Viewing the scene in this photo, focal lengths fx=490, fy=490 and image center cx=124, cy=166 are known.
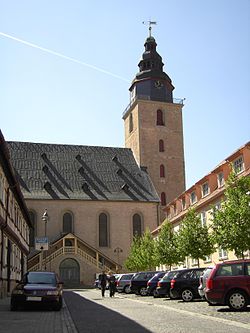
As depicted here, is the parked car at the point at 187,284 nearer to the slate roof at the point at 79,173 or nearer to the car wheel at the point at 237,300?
the car wheel at the point at 237,300

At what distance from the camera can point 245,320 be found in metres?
12.9

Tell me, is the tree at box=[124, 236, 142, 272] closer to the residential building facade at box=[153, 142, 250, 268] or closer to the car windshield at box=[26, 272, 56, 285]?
the residential building facade at box=[153, 142, 250, 268]

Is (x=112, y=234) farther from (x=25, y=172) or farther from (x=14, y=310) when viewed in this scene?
(x=14, y=310)

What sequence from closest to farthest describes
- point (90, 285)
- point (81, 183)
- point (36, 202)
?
point (90, 285), point (36, 202), point (81, 183)

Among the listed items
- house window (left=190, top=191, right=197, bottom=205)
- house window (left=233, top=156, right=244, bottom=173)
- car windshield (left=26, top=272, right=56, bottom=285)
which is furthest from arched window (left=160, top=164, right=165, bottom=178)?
car windshield (left=26, top=272, right=56, bottom=285)

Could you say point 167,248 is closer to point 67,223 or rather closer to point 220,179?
point 220,179

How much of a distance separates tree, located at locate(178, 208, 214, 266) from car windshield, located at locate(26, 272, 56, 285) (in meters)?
14.3

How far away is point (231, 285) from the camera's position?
15.8 metres

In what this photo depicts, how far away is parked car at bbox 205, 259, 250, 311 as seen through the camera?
15742 mm

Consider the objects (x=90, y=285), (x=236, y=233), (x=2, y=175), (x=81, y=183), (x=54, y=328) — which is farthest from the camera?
(x=81, y=183)

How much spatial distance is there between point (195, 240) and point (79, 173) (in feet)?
118

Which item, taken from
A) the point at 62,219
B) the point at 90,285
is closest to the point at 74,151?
the point at 62,219

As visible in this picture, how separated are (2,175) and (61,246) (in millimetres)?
33678

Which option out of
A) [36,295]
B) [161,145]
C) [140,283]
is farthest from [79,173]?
[36,295]
